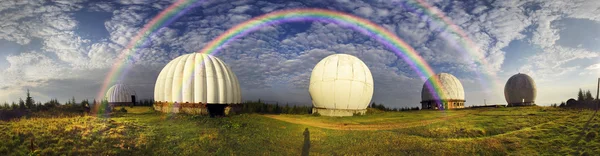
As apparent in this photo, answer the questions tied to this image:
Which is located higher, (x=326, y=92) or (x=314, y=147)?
(x=326, y=92)

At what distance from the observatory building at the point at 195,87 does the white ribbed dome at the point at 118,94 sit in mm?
19581

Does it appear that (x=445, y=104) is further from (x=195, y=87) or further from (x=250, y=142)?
(x=250, y=142)

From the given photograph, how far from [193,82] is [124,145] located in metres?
15.9

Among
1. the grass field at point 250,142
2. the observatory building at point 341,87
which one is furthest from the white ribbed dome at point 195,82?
the grass field at point 250,142

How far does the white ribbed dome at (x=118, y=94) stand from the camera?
150 feet

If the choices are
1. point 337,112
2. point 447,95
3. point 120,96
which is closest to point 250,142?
point 337,112

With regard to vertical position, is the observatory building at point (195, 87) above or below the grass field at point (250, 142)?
above

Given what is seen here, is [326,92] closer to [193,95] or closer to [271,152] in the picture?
[193,95]

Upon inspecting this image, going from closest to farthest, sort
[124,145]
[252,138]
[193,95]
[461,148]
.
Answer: [124,145], [461,148], [252,138], [193,95]

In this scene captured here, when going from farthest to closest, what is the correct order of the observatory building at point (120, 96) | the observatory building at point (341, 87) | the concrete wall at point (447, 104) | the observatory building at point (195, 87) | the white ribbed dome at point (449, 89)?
the white ribbed dome at point (449, 89), the concrete wall at point (447, 104), the observatory building at point (120, 96), the observatory building at point (341, 87), the observatory building at point (195, 87)

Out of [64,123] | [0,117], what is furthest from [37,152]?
[0,117]

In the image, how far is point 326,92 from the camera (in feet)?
113

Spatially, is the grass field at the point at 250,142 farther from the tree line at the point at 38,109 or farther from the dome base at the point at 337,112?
the dome base at the point at 337,112

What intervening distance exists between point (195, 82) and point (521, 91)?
49.8 m
